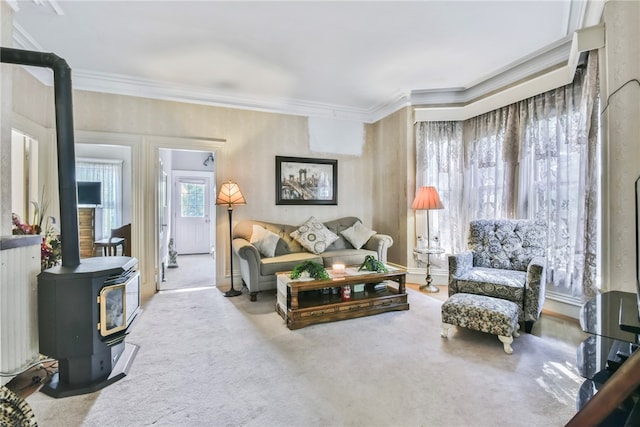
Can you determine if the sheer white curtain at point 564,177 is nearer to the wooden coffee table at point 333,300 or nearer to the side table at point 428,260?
the side table at point 428,260

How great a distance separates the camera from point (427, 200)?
3.87 meters

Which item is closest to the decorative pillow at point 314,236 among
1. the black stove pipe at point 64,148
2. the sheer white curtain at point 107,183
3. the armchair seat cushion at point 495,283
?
the armchair seat cushion at point 495,283

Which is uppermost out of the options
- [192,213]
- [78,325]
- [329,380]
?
[192,213]

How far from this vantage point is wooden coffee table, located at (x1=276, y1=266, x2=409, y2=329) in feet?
9.05

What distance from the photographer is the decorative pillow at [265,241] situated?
3818 millimetres

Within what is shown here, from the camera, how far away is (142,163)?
3.80m

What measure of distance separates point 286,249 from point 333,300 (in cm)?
136

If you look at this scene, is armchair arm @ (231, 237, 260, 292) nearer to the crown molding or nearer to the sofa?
the sofa

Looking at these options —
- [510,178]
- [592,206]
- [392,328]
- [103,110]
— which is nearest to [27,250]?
[103,110]

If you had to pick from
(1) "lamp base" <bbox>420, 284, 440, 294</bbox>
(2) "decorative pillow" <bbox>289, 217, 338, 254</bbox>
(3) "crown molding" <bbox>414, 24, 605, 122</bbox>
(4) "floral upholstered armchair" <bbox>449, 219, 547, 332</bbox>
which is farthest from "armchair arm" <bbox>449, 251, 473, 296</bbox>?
(3) "crown molding" <bbox>414, 24, 605, 122</bbox>

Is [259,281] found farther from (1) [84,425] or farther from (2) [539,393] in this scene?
(2) [539,393]

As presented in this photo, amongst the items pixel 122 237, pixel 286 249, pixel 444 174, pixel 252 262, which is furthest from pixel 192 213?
pixel 444 174

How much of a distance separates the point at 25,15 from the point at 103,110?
4.19ft

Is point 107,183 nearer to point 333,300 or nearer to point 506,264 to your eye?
point 333,300
